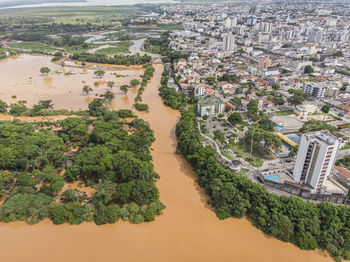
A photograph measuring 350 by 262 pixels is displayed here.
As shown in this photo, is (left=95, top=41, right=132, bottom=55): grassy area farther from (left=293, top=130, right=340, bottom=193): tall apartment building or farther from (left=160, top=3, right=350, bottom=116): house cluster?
(left=293, top=130, right=340, bottom=193): tall apartment building

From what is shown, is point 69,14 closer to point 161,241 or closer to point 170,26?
point 170,26

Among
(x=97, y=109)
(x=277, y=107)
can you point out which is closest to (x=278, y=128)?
(x=277, y=107)

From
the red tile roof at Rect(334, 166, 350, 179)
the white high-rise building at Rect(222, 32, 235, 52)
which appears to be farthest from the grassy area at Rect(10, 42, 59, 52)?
the red tile roof at Rect(334, 166, 350, 179)

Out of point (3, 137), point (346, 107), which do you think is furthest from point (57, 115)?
point (346, 107)

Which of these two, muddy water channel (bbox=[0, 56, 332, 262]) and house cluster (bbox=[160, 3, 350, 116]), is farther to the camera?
house cluster (bbox=[160, 3, 350, 116])

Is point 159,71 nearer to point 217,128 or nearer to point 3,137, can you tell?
point 217,128
